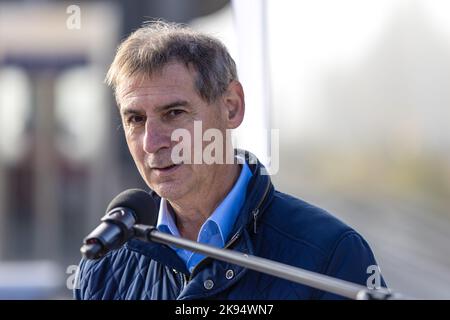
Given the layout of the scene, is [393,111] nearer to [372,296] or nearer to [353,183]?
[353,183]

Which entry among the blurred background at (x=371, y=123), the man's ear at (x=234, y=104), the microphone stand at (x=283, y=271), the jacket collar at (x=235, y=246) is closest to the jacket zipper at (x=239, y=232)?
the jacket collar at (x=235, y=246)

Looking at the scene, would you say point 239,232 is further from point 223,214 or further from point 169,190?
point 169,190

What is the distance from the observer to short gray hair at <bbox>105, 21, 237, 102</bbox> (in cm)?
252

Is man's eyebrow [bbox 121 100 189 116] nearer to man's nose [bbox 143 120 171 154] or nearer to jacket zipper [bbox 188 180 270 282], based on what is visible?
man's nose [bbox 143 120 171 154]

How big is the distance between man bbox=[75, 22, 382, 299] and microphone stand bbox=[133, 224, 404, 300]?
47 cm

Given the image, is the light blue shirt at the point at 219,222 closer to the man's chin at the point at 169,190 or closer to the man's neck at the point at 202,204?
the man's neck at the point at 202,204

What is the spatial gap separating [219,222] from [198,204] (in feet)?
0.31

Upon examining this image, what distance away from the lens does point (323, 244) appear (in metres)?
2.41

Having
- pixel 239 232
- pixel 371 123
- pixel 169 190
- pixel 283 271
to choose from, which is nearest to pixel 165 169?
pixel 169 190

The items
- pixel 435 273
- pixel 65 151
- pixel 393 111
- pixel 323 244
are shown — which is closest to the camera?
pixel 323 244

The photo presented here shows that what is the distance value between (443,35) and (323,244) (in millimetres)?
4456

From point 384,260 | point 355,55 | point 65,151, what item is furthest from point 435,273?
point 65,151

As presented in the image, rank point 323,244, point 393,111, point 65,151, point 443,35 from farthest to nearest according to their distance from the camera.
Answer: point 65,151
point 393,111
point 443,35
point 323,244

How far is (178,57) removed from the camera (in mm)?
2529
